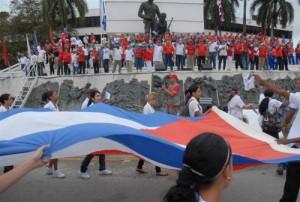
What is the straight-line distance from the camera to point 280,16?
147 feet

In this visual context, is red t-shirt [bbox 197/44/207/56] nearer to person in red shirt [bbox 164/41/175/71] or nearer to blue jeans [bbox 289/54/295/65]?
person in red shirt [bbox 164/41/175/71]

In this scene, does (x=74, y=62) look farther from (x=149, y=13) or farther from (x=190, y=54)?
(x=149, y=13)

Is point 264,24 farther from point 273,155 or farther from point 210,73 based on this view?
point 273,155

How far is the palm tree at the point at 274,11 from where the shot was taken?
44.2 metres

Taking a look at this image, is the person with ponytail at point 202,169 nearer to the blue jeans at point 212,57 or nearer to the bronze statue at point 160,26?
the blue jeans at point 212,57

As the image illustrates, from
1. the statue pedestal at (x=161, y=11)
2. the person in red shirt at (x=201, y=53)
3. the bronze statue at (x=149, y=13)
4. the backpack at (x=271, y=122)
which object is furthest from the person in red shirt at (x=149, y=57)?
the backpack at (x=271, y=122)

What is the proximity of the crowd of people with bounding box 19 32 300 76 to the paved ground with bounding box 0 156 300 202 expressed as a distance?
10.7 meters

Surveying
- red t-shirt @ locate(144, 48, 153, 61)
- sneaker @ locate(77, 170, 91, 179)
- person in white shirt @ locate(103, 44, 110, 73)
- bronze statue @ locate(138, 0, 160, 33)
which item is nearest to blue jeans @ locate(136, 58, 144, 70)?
red t-shirt @ locate(144, 48, 153, 61)

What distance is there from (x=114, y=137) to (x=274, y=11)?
44.3m

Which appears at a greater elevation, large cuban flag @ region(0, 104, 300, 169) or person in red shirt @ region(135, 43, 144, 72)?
person in red shirt @ region(135, 43, 144, 72)

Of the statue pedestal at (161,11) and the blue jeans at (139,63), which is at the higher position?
the statue pedestal at (161,11)

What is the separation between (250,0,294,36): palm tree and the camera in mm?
44219

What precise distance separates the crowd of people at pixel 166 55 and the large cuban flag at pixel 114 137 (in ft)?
39.1

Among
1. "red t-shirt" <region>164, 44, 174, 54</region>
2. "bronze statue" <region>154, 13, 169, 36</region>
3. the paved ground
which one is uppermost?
"bronze statue" <region>154, 13, 169, 36</region>
